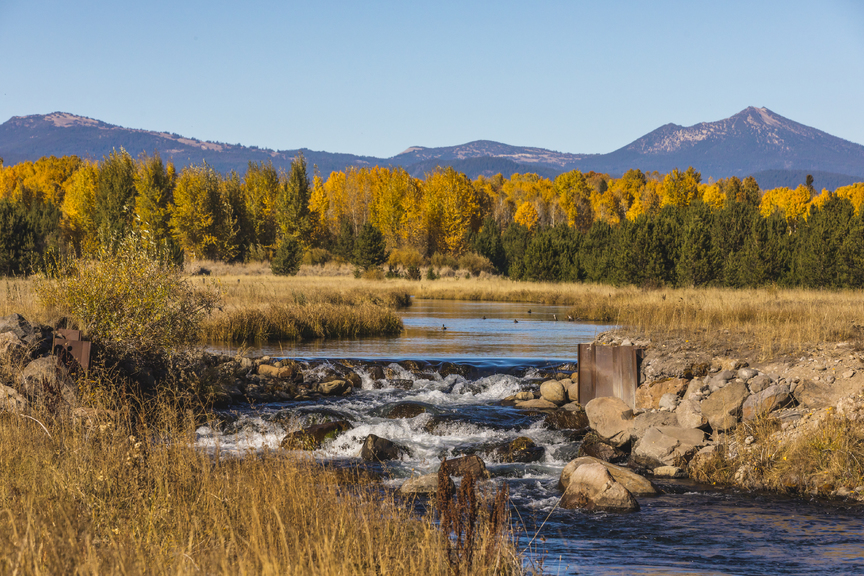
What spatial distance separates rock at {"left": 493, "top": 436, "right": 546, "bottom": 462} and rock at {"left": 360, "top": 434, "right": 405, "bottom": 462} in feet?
5.07

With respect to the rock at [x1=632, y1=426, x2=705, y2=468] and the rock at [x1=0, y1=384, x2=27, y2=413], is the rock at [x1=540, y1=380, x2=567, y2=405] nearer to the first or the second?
the rock at [x1=632, y1=426, x2=705, y2=468]

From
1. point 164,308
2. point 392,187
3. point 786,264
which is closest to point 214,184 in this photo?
point 392,187

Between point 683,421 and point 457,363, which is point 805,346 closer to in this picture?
point 683,421

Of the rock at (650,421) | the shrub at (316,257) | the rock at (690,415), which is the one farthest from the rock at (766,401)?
the shrub at (316,257)

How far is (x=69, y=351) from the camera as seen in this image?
37.5 ft

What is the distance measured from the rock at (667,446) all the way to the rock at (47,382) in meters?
8.39

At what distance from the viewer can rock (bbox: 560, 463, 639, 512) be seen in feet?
27.2

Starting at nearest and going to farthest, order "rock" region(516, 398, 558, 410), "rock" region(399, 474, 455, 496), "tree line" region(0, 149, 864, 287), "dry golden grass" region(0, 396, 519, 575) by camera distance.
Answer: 1. "dry golden grass" region(0, 396, 519, 575)
2. "rock" region(399, 474, 455, 496)
3. "rock" region(516, 398, 558, 410)
4. "tree line" region(0, 149, 864, 287)

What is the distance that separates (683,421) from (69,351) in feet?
32.6

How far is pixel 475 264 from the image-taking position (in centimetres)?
6366

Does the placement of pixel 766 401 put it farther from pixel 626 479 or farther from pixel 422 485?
pixel 422 485

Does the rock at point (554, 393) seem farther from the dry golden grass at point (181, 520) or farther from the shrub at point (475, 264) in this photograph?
the shrub at point (475, 264)

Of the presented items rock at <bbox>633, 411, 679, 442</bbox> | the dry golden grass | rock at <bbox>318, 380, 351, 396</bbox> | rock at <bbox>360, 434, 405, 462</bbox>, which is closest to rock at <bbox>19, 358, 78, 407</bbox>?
the dry golden grass

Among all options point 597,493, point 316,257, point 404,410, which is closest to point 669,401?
point 597,493
